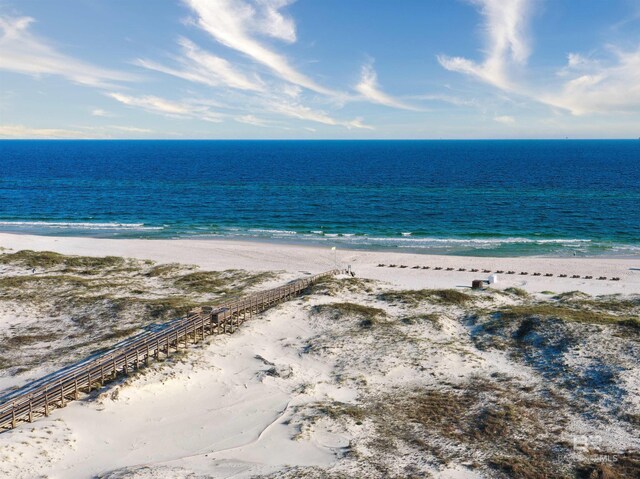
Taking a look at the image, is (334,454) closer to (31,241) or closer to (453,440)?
(453,440)

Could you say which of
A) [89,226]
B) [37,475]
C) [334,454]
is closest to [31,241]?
[89,226]

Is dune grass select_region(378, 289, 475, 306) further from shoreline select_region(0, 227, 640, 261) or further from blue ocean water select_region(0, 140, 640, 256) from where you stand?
blue ocean water select_region(0, 140, 640, 256)

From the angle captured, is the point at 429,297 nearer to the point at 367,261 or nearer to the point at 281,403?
the point at 367,261

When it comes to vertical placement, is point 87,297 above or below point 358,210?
below

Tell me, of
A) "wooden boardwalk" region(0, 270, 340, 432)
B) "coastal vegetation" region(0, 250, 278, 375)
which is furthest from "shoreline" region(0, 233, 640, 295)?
"wooden boardwalk" region(0, 270, 340, 432)

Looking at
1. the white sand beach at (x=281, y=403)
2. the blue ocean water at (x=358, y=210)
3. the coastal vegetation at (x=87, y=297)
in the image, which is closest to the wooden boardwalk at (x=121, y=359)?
the white sand beach at (x=281, y=403)

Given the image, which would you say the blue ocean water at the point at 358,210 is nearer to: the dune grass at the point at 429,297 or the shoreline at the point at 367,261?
the shoreline at the point at 367,261

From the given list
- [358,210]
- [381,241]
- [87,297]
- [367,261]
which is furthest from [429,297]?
[358,210]
